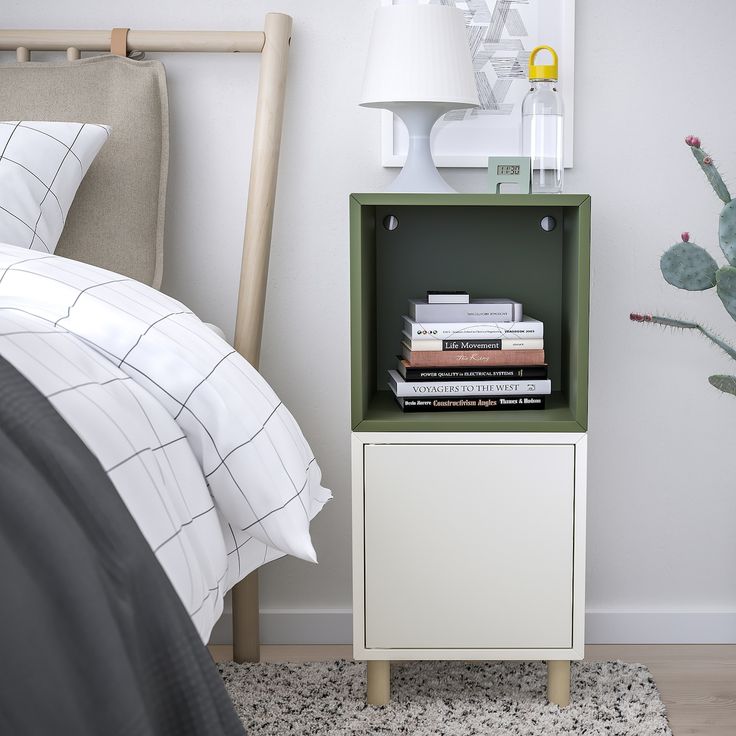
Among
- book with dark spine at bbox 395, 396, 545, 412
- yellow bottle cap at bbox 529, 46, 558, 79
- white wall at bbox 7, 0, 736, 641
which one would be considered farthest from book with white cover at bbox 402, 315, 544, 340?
yellow bottle cap at bbox 529, 46, 558, 79

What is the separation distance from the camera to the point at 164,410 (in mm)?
934

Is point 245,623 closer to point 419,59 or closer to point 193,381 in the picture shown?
point 193,381

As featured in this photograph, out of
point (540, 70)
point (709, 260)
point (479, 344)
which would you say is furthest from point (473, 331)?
point (540, 70)

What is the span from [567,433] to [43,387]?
0.98 m

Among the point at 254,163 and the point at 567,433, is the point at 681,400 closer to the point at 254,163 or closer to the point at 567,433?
the point at 567,433

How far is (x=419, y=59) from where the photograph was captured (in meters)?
1.51

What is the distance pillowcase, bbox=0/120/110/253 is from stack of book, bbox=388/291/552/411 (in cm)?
67

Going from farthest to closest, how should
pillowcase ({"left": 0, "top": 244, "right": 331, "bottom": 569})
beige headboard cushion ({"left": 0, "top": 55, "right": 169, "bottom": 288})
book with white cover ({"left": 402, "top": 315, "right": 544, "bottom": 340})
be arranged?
beige headboard cushion ({"left": 0, "top": 55, "right": 169, "bottom": 288}), book with white cover ({"left": 402, "top": 315, "right": 544, "bottom": 340}), pillowcase ({"left": 0, "top": 244, "right": 331, "bottom": 569})

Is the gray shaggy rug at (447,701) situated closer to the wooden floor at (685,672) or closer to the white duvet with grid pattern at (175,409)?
the wooden floor at (685,672)

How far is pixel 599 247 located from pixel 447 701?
3.24ft

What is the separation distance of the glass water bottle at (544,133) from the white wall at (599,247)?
0.11 meters

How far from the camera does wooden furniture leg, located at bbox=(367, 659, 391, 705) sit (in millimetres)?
1571

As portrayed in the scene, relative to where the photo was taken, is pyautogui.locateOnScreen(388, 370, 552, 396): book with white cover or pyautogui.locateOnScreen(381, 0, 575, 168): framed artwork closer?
pyautogui.locateOnScreen(388, 370, 552, 396): book with white cover

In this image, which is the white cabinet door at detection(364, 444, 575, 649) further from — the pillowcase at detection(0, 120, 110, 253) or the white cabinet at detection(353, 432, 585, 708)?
the pillowcase at detection(0, 120, 110, 253)
